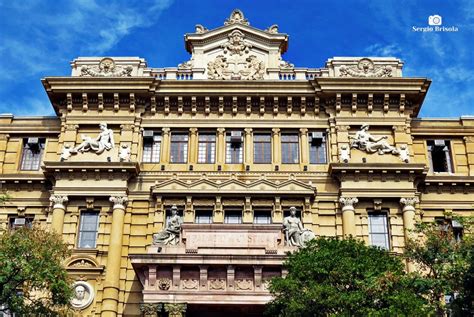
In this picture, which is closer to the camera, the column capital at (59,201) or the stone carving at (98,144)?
the column capital at (59,201)

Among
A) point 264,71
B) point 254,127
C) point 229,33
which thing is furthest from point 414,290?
point 229,33

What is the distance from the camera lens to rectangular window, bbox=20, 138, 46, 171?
108ft

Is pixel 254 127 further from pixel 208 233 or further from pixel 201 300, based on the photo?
pixel 201 300

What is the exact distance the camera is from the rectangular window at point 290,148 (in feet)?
105

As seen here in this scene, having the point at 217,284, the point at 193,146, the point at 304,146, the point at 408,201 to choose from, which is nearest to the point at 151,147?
the point at 193,146

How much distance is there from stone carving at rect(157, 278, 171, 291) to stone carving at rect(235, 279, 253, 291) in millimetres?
2688

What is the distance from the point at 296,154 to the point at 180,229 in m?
7.20

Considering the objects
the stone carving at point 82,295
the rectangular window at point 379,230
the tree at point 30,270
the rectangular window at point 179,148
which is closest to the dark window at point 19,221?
the stone carving at point 82,295

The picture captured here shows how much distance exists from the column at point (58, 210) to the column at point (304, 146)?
1102 centimetres

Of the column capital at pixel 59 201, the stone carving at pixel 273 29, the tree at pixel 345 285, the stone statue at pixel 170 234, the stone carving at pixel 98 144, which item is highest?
the stone carving at pixel 273 29

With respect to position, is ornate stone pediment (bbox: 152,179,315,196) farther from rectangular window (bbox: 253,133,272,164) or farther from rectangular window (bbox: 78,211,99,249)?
rectangular window (bbox: 78,211,99,249)

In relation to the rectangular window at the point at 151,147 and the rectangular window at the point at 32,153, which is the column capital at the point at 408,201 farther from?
the rectangular window at the point at 32,153

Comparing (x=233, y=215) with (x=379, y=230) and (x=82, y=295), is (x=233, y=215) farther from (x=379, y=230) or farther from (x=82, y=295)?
(x=82, y=295)

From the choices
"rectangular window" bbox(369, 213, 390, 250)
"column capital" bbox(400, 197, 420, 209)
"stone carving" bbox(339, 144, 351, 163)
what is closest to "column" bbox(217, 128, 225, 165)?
"stone carving" bbox(339, 144, 351, 163)
